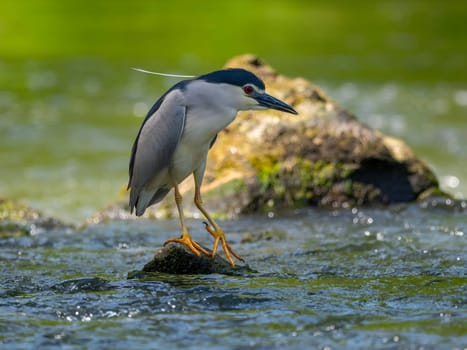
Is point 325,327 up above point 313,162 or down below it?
below

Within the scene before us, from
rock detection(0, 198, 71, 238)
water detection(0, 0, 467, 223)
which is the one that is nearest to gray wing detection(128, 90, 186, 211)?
rock detection(0, 198, 71, 238)

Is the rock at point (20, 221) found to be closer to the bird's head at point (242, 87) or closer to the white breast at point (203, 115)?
the white breast at point (203, 115)

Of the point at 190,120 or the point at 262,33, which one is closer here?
the point at 190,120

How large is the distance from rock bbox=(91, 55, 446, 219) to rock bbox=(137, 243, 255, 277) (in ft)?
7.49

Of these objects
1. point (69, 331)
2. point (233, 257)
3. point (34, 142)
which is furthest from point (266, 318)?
point (34, 142)

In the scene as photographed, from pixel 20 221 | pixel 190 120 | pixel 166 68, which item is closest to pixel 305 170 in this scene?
pixel 20 221

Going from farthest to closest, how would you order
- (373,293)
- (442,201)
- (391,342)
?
1. (442,201)
2. (373,293)
3. (391,342)

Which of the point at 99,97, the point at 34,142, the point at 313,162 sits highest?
the point at 99,97

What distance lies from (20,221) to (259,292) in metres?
3.55

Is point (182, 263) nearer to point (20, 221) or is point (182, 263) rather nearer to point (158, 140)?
point (158, 140)

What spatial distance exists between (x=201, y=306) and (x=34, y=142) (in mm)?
9117

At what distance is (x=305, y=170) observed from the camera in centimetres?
836

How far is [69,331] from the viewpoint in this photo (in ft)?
15.3

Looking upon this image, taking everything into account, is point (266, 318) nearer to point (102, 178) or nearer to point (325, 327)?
point (325, 327)
